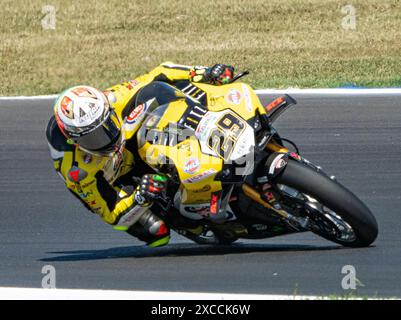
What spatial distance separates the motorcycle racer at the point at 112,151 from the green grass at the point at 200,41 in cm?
614

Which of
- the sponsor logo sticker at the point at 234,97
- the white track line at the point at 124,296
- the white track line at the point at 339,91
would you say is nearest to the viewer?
the white track line at the point at 124,296

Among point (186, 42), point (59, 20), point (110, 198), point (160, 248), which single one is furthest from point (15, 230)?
point (59, 20)

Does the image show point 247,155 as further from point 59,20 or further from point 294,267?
point 59,20

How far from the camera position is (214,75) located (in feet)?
22.8

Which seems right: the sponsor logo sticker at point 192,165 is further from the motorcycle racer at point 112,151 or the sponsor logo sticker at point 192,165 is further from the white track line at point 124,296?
the white track line at point 124,296

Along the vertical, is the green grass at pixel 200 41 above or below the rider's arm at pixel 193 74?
below

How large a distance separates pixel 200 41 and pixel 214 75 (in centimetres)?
913

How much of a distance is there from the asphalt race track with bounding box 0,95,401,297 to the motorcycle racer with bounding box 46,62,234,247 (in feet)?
1.34

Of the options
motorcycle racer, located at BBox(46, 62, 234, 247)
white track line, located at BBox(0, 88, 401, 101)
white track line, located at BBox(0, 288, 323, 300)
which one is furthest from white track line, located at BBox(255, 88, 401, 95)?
white track line, located at BBox(0, 288, 323, 300)

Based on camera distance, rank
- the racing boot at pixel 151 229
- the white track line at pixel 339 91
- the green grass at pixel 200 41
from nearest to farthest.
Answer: the racing boot at pixel 151 229, the white track line at pixel 339 91, the green grass at pixel 200 41

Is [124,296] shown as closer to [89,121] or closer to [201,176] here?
[201,176]

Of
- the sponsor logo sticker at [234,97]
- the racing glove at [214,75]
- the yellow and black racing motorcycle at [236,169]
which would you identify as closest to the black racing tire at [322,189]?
the yellow and black racing motorcycle at [236,169]

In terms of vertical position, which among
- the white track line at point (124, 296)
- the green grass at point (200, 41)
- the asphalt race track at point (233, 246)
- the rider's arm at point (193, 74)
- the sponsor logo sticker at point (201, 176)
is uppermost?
the rider's arm at point (193, 74)

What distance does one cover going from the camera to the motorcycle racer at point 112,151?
6.29m
